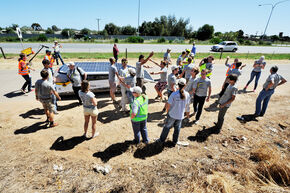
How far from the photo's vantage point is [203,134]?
178 inches

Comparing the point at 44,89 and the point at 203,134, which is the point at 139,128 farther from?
the point at 44,89

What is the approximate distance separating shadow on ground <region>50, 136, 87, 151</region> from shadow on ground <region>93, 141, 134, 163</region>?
710 mm

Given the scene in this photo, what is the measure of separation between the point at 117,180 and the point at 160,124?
7.58 ft

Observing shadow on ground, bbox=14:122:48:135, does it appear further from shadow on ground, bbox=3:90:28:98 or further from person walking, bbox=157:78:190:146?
person walking, bbox=157:78:190:146

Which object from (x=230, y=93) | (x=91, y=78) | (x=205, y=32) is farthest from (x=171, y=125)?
(x=205, y=32)

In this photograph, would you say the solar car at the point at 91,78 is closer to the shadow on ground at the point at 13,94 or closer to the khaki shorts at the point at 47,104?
the khaki shorts at the point at 47,104

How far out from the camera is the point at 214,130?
4.66 metres

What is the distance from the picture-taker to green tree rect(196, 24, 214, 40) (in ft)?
165

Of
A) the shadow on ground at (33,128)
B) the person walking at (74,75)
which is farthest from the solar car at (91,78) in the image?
the shadow on ground at (33,128)

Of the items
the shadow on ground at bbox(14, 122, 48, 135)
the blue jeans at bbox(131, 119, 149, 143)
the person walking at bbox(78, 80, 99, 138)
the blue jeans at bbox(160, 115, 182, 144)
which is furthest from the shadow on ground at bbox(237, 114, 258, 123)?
the shadow on ground at bbox(14, 122, 48, 135)

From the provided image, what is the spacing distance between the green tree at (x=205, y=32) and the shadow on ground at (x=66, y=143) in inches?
2228

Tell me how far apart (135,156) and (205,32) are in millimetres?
56667

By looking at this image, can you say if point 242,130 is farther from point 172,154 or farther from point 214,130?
point 172,154

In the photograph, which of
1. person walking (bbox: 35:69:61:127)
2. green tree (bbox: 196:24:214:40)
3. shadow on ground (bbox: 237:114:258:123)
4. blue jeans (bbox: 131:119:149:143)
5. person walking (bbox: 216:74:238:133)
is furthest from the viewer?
green tree (bbox: 196:24:214:40)
